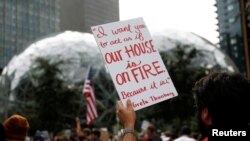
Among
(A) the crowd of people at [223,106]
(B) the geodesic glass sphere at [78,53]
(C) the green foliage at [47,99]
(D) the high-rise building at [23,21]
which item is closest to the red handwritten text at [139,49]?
(A) the crowd of people at [223,106]

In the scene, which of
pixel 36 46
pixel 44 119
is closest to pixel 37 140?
pixel 44 119

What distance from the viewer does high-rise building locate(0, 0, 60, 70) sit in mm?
109250

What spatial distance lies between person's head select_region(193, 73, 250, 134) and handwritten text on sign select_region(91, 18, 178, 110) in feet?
4.31

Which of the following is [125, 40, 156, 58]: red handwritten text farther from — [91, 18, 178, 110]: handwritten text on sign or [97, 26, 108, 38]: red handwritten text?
[97, 26, 108, 38]: red handwritten text

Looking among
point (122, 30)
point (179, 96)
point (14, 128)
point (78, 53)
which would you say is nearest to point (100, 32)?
point (122, 30)

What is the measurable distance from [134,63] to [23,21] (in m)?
112

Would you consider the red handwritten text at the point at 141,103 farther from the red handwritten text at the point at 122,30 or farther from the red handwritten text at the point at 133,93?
the red handwritten text at the point at 122,30

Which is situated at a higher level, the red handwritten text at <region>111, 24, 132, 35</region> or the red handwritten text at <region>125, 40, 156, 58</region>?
the red handwritten text at <region>111, 24, 132, 35</region>

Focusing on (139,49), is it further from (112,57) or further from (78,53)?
(78,53)

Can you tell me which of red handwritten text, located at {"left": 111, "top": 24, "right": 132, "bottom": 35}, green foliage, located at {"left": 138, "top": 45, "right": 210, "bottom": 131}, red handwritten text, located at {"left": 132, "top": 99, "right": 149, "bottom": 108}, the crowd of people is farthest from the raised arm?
green foliage, located at {"left": 138, "top": 45, "right": 210, "bottom": 131}

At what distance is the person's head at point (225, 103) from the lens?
2.13 meters

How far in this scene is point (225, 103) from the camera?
214cm

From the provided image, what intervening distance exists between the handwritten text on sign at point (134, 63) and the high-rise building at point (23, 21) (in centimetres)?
10685

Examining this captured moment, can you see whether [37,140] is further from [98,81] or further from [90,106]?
[98,81]
